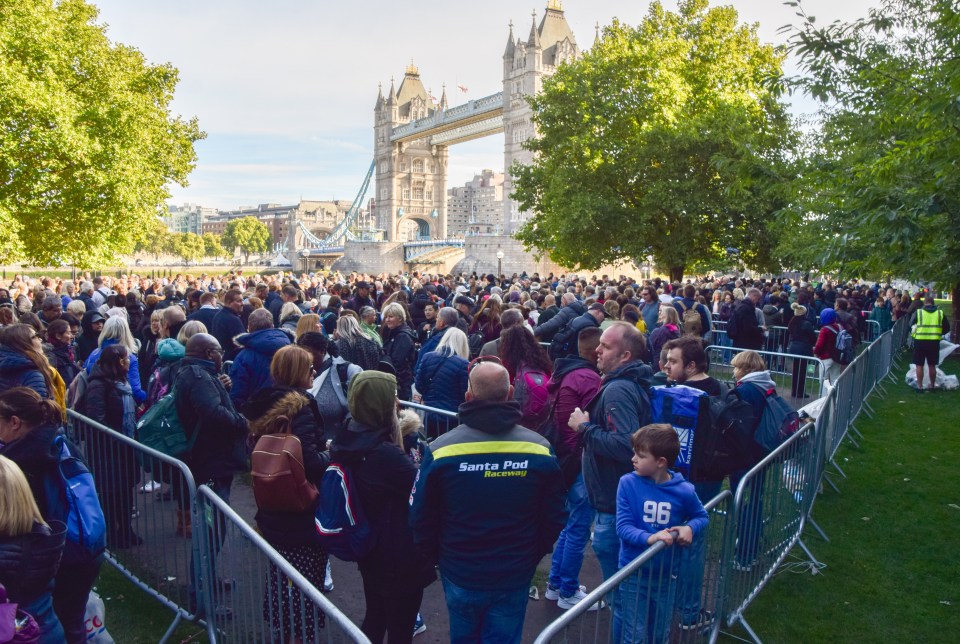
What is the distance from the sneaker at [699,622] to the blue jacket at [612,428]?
28.6 inches

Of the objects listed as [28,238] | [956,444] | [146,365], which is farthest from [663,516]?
[28,238]

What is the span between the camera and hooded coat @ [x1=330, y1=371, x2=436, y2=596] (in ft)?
11.4

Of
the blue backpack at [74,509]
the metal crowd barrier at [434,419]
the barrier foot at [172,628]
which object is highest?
the blue backpack at [74,509]

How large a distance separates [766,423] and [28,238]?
20.7m

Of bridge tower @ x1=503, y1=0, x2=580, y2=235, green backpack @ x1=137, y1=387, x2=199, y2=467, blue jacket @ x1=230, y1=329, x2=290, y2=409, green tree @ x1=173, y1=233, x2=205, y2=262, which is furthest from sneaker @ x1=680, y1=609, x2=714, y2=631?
green tree @ x1=173, y1=233, x2=205, y2=262

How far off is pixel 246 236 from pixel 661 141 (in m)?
140

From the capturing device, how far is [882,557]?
6.25 meters

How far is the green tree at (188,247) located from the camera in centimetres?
13525

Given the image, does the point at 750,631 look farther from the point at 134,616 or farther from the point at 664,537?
the point at 134,616

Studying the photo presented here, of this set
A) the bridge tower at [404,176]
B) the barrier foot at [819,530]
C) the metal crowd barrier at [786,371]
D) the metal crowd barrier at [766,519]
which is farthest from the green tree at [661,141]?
the bridge tower at [404,176]

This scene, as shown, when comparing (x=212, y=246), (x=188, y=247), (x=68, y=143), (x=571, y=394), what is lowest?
(x=571, y=394)

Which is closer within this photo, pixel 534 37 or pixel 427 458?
pixel 427 458

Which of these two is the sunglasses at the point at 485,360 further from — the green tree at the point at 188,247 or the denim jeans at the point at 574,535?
the green tree at the point at 188,247

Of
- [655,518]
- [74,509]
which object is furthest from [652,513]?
[74,509]
